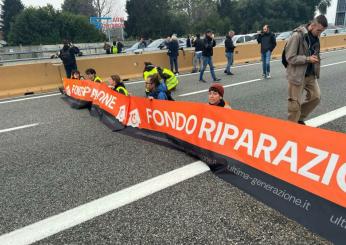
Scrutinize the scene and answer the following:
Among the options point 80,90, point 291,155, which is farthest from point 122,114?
point 291,155

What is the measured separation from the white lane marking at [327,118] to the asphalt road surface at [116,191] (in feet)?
0.43

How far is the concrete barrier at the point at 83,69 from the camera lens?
1052cm

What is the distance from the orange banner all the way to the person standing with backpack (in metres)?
1.76

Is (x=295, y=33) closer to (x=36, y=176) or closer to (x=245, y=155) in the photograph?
(x=245, y=155)

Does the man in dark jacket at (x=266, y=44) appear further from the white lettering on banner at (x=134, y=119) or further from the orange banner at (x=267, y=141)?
the orange banner at (x=267, y=141)

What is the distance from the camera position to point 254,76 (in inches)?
476

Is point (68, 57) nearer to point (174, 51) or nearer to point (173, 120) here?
point (174, 51)

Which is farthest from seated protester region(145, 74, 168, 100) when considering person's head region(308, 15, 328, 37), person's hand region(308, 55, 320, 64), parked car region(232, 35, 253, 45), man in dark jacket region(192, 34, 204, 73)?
parked car region(232, 35, 253, 45)

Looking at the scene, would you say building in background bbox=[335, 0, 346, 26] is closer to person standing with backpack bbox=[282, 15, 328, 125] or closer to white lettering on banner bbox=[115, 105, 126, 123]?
person standing with backpack bbox=[282, 15, 328, 125]

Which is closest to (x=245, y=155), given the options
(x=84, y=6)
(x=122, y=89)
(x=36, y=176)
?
(x=36, y=176)

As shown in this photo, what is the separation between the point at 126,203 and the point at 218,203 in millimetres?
994

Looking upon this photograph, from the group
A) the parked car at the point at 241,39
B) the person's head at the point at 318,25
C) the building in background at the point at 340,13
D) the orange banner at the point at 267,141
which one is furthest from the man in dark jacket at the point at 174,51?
the building in background at the point at 340,13

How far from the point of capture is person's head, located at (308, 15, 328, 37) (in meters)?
4.45

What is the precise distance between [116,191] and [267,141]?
1.82 m
